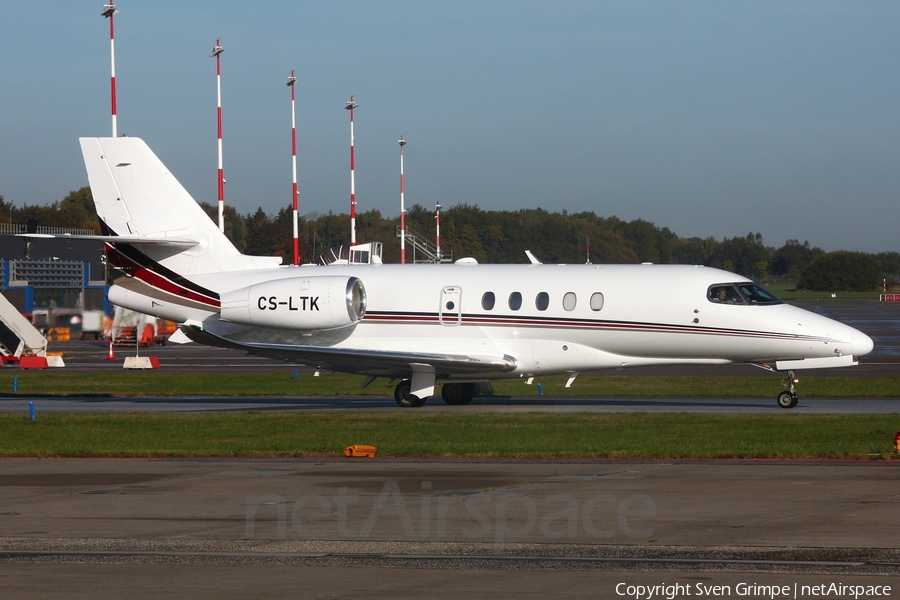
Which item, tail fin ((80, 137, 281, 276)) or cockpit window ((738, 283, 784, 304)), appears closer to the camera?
cockpit window ((738, 283, 784, 304))

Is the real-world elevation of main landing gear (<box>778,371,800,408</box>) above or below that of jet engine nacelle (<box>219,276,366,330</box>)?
below

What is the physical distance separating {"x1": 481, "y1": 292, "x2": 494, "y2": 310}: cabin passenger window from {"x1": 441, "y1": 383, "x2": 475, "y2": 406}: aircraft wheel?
2.77 meters

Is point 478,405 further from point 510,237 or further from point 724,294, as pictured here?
point 510,237

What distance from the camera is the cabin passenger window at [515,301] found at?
1056 inches

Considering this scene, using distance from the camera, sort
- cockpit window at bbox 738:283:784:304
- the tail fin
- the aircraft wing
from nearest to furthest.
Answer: cockpit window at bbox 738:283:784:304 < the aircraft wing < the tail fin

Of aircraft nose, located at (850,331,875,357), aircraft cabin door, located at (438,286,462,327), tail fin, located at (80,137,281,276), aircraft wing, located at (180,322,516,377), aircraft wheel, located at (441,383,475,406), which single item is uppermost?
tail fin, located at (80,137,281,276)

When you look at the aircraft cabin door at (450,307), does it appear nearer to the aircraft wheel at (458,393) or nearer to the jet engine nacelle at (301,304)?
the jet engine nacelle at (301,304)

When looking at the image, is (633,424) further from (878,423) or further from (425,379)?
(425,379)

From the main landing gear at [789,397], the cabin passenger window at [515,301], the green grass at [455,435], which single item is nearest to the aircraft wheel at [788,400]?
the main landing gear at [789,397]

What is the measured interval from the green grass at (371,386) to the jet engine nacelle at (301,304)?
426cm

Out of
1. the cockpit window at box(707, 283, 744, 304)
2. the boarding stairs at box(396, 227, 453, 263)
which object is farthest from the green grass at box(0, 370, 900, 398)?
the boarding stairs at box(396, 227, 453, 263)

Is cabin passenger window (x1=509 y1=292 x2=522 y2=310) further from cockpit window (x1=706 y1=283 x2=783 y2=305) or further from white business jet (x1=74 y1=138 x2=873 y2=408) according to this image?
cockpit window (x1=706 y1=283 x2=783 y2=305)

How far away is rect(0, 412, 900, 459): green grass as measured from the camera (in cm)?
1772

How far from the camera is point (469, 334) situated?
2711cm
